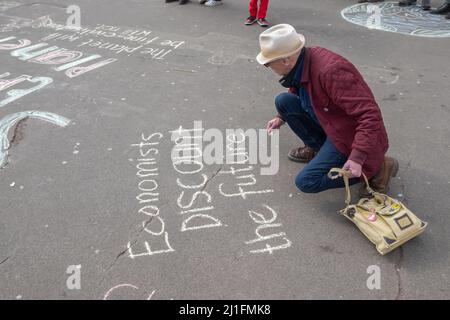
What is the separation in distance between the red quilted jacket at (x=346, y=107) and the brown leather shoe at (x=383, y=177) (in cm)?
9

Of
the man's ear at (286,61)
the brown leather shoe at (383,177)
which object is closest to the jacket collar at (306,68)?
the man's ear at (286,61)

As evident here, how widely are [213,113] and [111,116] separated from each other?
1048 mm

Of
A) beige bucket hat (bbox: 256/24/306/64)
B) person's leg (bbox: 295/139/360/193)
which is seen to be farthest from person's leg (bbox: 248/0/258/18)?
person's leg (bbox: 295/139/360/193)

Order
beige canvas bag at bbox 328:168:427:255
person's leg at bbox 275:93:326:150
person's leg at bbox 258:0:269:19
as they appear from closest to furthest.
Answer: beige canvas bag at bbox 328:168:427:255
person's leg at bbox 275:93:326:150
person's leg at bbox 258:0:269:19

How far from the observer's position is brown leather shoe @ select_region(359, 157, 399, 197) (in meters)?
2.88

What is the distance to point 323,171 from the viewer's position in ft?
9.25

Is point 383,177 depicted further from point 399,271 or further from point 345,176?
point 399,271

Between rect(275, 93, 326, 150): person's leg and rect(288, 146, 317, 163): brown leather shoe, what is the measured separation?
13cm

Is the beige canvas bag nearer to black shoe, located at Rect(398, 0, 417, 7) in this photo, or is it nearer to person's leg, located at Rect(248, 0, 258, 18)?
person's leg, located at Rect(248, 0, 258, 18)

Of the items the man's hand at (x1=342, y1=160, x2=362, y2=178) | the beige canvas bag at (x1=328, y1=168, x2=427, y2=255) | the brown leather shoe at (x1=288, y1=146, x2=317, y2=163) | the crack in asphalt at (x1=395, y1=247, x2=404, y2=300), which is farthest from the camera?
the brown leather shoe at (x1=288, y1=146, x2=317, y2=163)

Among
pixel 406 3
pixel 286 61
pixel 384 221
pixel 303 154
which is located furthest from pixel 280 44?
pixel 406 3

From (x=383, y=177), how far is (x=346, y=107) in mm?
686
